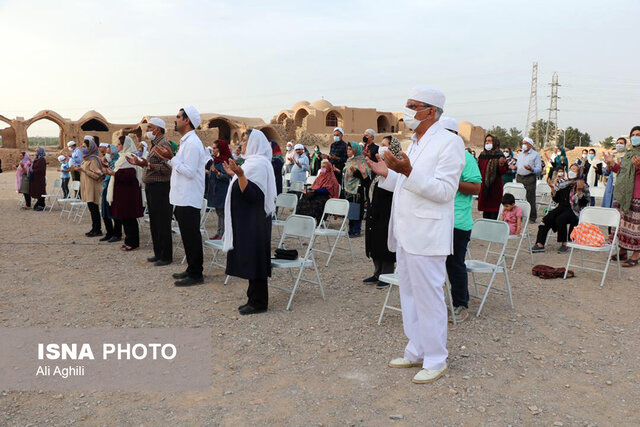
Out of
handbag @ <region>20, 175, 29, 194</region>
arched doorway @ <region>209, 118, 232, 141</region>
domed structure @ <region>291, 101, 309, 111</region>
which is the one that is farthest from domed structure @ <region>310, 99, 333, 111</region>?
handbag @ <region>20, 175, 29, 194</region>

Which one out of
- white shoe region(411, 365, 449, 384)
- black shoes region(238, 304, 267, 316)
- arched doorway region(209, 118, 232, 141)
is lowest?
black shoes region(238, 304, 267, 316)

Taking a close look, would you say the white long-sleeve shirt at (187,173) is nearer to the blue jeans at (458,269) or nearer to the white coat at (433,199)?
the blue jeans at (458,269)

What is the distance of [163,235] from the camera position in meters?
6.15

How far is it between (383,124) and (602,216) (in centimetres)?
3423

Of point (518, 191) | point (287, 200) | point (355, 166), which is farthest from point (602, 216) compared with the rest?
point (287, 200)

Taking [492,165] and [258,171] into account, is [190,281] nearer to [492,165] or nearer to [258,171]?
[258,171]

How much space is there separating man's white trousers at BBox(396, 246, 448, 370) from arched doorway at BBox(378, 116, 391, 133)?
120 ft

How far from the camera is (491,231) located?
4781mm

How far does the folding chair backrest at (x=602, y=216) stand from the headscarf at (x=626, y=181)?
1.72ft

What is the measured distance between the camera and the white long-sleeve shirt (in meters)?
5.27

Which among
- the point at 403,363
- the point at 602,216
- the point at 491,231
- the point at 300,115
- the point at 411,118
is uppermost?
the point at 300,115

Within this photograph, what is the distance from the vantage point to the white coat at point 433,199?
115 inches

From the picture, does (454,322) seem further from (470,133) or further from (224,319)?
(470,133)

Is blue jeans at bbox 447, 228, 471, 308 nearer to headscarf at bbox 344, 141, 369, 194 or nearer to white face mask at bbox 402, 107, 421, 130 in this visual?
white face mask at bbox 402, 107, 421, 130
